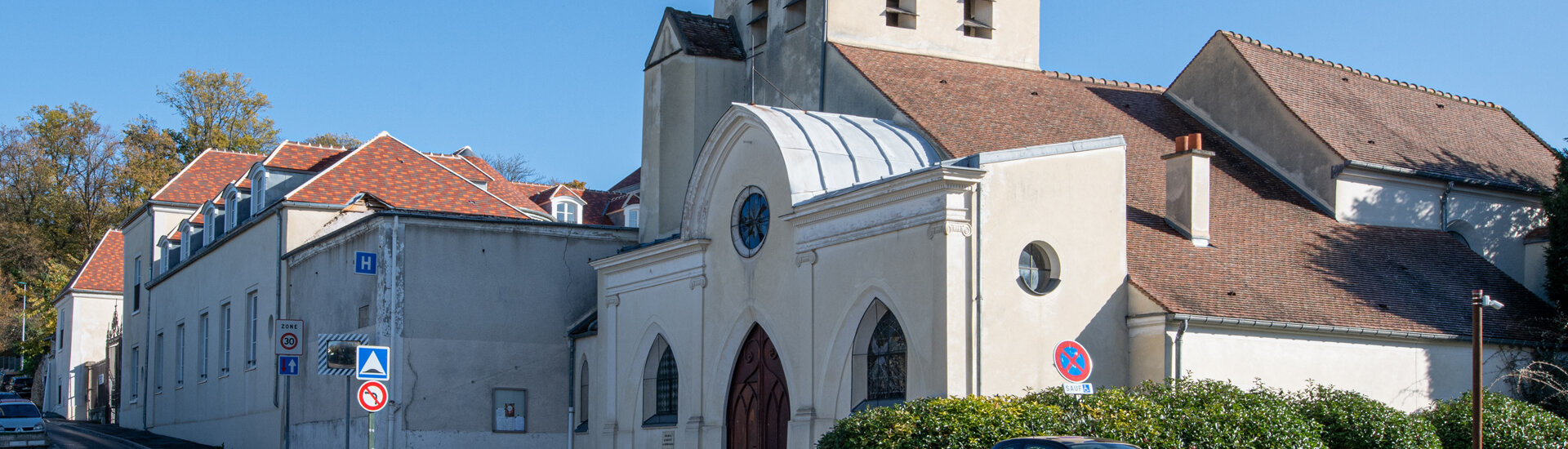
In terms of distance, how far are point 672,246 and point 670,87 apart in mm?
5164

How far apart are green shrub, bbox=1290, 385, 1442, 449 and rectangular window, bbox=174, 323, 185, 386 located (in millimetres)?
33338

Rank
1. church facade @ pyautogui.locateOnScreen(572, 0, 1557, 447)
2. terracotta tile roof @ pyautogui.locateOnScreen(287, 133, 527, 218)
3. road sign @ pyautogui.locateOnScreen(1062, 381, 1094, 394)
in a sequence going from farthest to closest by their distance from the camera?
terracotta tile roof @ pyautogui.locateOnScreen(287, 133, 527, 218) < church facade @ pyautogui.locateOnScreen(572, 0, 1557, 447) < road sign @ pyautogui.locateOnScreen(1062, 381, 1094, 394)

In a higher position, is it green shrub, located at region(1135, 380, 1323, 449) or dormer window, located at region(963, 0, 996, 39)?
dormer window, located at region(963, 0, 996, 39)

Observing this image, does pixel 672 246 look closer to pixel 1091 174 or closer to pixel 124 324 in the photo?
pixel 1091 174

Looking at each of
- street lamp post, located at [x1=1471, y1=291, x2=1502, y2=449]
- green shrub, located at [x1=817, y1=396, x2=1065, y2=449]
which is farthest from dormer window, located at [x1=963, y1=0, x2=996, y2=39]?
street lamp post, located at [x1=1471, y1=291, x2=1502, y2=449]

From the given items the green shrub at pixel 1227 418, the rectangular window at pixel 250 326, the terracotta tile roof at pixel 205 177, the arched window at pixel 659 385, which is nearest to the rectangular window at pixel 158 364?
the terracotta tile roof at pixel 205 177

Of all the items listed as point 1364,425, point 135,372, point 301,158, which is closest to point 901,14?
point 1364,425

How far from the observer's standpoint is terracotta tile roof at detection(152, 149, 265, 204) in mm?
48219

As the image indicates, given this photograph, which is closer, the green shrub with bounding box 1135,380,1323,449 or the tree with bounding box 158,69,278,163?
the green shrub with bounding box 1135,380,1323,449

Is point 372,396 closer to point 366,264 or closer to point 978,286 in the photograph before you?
point 978,286

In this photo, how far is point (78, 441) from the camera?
39.7m

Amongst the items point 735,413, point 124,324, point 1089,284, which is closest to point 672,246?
point 735,413

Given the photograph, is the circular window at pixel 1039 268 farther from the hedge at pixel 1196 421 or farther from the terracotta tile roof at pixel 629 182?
the terracotta tile roof at pixel 629 182

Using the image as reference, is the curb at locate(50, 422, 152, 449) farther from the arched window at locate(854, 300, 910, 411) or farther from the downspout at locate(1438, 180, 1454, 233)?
the downspout at locate(1438, 180, 1454, 233)
